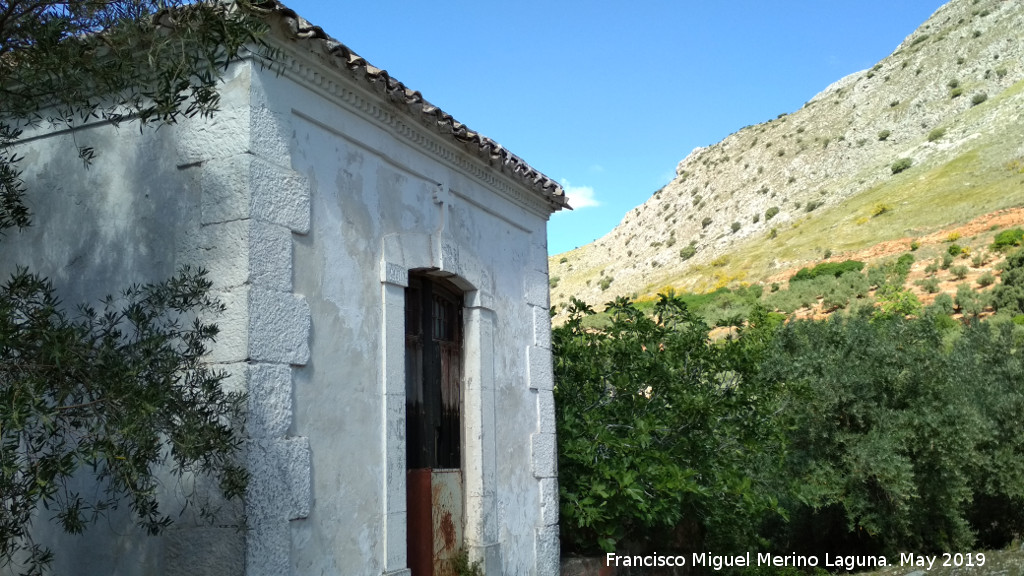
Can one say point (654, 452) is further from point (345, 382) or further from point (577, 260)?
point (577, 260)

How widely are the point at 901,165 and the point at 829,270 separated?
45.6 feet

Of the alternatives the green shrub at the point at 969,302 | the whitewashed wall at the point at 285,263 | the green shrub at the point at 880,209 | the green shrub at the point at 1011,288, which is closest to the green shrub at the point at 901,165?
the green shrub at the point at 880,209

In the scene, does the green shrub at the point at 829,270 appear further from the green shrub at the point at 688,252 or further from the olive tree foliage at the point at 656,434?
the olive tree foliage at the point at 656,434

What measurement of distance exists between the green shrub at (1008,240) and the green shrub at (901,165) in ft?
49.6

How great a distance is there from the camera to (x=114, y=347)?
151 inches

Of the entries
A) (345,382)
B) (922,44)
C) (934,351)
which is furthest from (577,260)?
(345,382)

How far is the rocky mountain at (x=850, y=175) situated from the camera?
3762 centimetres

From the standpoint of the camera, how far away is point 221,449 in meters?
3.97

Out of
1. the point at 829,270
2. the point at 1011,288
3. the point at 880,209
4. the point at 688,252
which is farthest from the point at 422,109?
the point at 688,252

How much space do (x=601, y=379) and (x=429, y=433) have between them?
10.9 ft

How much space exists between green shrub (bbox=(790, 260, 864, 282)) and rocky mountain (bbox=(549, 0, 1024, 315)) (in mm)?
1695

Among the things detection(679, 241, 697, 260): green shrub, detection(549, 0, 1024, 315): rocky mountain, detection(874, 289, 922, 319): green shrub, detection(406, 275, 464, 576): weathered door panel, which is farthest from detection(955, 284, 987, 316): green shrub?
detection(679, 241, 697, 260): green shrub

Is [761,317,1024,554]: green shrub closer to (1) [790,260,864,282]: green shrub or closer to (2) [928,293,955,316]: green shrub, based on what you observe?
(2) [928,293,955,316]: green shrub

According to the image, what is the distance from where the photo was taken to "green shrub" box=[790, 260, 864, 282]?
3278 cm
